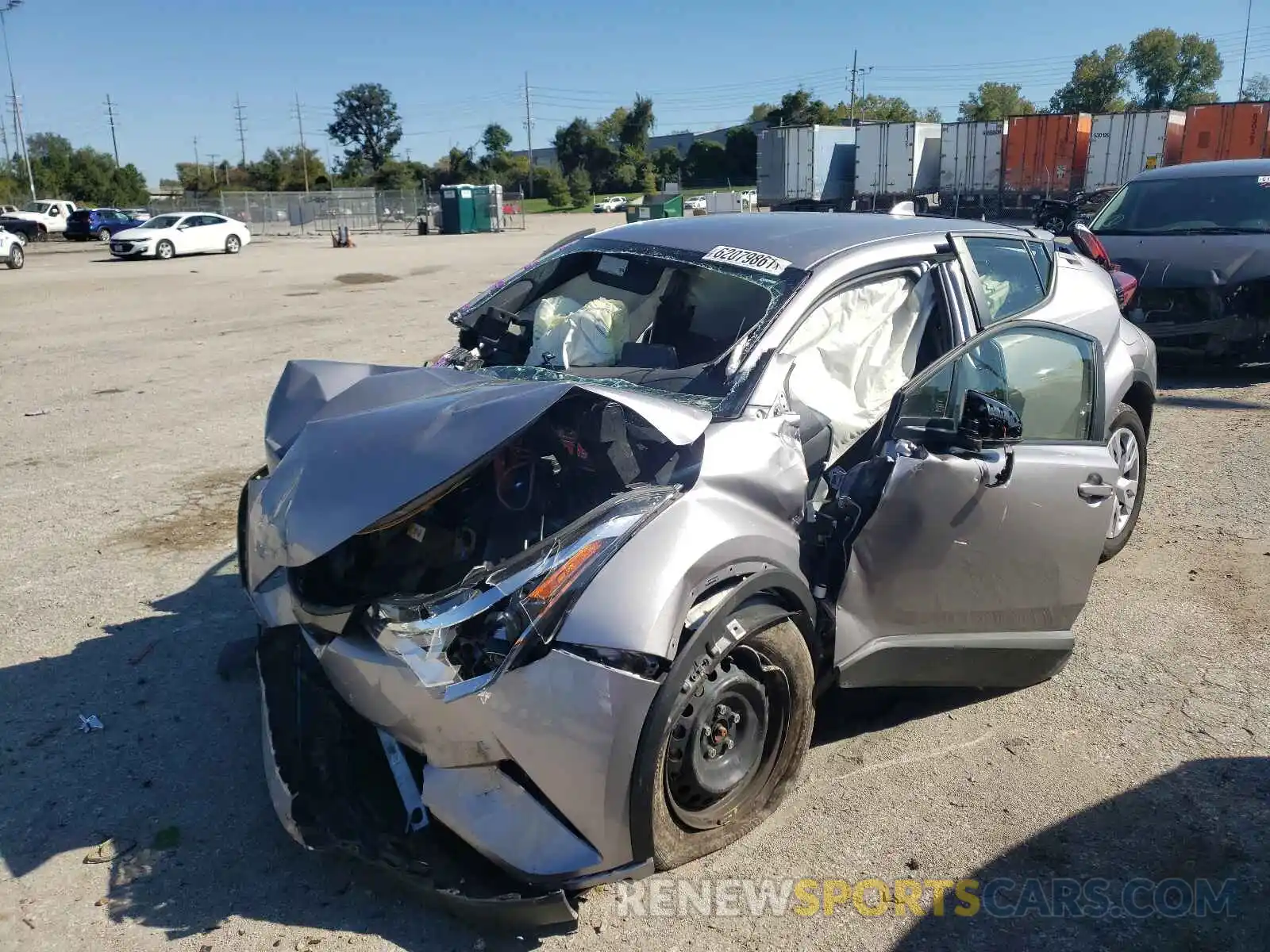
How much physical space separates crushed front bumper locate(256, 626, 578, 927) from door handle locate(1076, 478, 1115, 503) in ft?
7.65

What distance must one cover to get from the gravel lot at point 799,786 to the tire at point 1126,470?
0.44 ft

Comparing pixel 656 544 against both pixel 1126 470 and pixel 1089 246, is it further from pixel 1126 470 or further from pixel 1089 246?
pixel 1089 246

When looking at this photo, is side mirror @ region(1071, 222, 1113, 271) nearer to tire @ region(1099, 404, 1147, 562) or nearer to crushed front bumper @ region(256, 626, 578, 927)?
tire @ region(1099, 404, 1147, 562)

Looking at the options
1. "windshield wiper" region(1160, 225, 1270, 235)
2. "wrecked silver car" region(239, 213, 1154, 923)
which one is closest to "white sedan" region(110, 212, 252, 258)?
"windshield wiper" region(1160, 225, 1270, 235)

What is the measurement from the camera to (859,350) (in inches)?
154

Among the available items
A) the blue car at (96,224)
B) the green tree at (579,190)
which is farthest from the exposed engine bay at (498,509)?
the green tree at (579,190)

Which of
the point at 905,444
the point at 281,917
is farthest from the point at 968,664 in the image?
the point at 281,917

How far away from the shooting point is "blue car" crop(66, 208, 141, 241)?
43125 mm

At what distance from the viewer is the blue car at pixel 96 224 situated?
43125mm

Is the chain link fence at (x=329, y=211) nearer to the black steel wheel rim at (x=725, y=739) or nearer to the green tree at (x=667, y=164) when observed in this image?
the green tree at (x=667, y=164)

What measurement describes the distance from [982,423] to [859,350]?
2.90ft

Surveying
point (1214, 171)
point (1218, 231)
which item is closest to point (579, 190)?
point (1214, 171)

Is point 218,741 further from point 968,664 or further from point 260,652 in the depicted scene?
point 968,664

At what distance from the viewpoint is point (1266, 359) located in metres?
8.64
